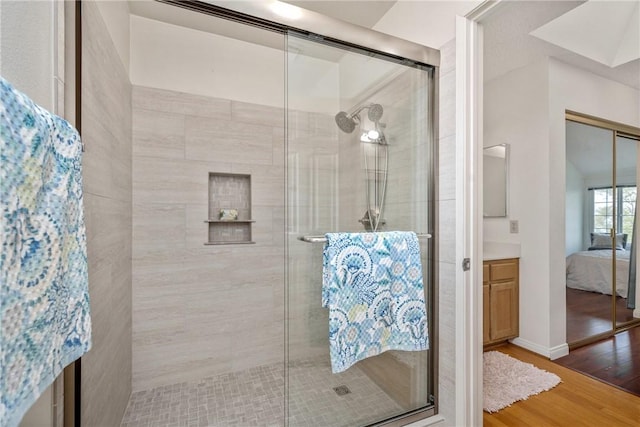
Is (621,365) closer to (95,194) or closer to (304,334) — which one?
(304,334)

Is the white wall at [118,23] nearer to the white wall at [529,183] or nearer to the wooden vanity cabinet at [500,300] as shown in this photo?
the wooden vanity cabinet at [500,300]

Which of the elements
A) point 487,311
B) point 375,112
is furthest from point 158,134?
point 487,311

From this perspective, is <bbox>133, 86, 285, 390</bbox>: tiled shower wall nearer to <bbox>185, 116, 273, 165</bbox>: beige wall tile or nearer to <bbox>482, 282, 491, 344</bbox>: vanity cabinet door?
<bbox>185, 116, 273, 165</bbox>: beige wall tile

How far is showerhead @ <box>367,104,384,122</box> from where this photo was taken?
1608 millimetres

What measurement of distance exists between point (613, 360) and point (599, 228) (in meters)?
1.22

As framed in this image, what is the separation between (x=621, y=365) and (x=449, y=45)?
282 cm

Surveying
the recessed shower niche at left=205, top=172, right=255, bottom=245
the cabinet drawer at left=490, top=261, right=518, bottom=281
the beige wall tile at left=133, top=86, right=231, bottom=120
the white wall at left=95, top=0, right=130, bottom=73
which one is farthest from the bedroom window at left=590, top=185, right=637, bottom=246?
the white wall at left=95, top=0, right=130, bottom=73

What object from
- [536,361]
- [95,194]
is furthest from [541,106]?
[95,194]

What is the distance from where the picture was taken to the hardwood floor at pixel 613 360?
2.17 metres

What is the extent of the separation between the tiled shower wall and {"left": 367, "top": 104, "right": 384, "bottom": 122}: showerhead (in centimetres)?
112

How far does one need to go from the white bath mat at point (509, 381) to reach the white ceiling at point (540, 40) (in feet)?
8.22

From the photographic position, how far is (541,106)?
2.68 m

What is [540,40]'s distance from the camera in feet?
7.88

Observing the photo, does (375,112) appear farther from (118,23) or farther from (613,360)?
(613,360)
